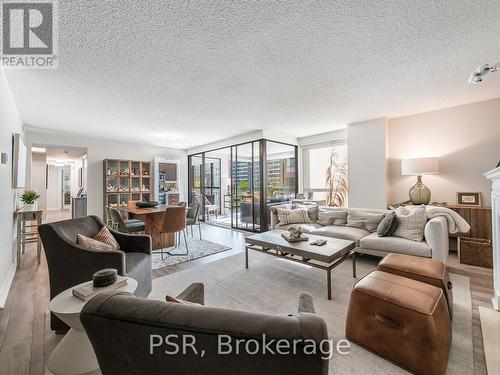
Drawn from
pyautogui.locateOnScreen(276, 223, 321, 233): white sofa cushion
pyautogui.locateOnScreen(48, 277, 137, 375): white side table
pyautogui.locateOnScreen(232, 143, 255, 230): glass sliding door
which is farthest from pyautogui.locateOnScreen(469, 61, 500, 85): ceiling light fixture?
pyautogui.locateOnScreen(232, 143, 255, 230): glass sliding door

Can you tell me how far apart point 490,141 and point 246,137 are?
454 cm

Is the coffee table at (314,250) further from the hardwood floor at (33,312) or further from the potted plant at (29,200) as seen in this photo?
the potted plant at (29,200)

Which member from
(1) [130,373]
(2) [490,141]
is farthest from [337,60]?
(2) [490,141]

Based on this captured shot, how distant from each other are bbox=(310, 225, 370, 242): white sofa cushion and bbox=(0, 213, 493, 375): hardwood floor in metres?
1.21

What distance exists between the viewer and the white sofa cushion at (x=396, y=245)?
273cm

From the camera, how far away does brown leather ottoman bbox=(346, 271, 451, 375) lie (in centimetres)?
132

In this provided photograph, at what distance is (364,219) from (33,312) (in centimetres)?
427

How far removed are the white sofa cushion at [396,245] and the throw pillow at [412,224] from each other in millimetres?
107

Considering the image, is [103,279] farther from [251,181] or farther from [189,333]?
[251,181]

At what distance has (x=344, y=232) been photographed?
340cm

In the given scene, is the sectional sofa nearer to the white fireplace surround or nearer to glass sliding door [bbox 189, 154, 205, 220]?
the white fireplace surround

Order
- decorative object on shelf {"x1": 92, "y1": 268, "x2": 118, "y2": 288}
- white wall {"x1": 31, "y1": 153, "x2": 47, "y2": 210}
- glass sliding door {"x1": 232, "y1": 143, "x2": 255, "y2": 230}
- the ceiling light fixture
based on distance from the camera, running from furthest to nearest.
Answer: white wall {"x1": 31, "y1": 153, "x2": 47, "y2": 210} → glass sliding door {"x1": 232, "y1": 143, "x2": 255, "y2": 230} → the ceiling light fixture → decorative object on shelf {"x1": 92, "y1": 268, "x2": 118, "y2": 288}

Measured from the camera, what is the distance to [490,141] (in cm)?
355
